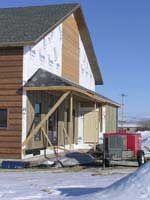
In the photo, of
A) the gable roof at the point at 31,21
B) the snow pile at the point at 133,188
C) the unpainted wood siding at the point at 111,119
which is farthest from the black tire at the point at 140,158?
the unpainted wood siding at the point at 111,119

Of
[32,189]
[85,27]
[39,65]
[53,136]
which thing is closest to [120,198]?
[32,189]

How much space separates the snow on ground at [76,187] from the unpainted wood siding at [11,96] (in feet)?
20.9

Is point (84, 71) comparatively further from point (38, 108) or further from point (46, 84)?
point (46, 84)

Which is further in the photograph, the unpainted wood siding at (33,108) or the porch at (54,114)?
the unpainted wood siding at (33,108)

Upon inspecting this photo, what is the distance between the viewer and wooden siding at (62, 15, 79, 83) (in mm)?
27391

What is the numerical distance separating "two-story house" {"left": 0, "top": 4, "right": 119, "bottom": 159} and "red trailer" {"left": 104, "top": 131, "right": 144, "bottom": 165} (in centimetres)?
326

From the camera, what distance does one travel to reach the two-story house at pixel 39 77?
2130cm

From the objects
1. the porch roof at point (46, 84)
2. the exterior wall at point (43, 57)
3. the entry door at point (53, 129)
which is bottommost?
the entry door at point (53, 129)

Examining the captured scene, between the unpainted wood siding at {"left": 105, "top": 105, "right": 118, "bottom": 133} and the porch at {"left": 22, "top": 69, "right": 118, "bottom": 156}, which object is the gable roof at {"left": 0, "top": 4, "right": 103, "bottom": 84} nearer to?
the porch at {"left": 22, "top": 69, "right": 118, "bottom": 156}

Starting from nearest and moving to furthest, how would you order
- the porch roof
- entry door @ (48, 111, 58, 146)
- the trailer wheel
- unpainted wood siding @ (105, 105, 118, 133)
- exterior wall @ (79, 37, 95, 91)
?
1. the trailer wheel
2. the porch roof
3. entry door @ (48, 111, 58, 146)
4. exterior wall @ (79, 37, 95, 91)
5. unpainted wood siding @ (105, 105, 118, 133)

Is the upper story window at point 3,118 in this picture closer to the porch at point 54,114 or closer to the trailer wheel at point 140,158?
the porch at point 54,114

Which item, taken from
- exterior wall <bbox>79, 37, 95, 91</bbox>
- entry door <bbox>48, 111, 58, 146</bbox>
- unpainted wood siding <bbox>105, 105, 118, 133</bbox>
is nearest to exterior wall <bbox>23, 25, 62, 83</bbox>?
entry door <bbox>48, 111, 58, 146</bbox>

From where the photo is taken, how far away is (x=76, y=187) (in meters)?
11.5

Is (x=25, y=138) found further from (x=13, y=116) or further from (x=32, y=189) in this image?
(x=32, y=189)
